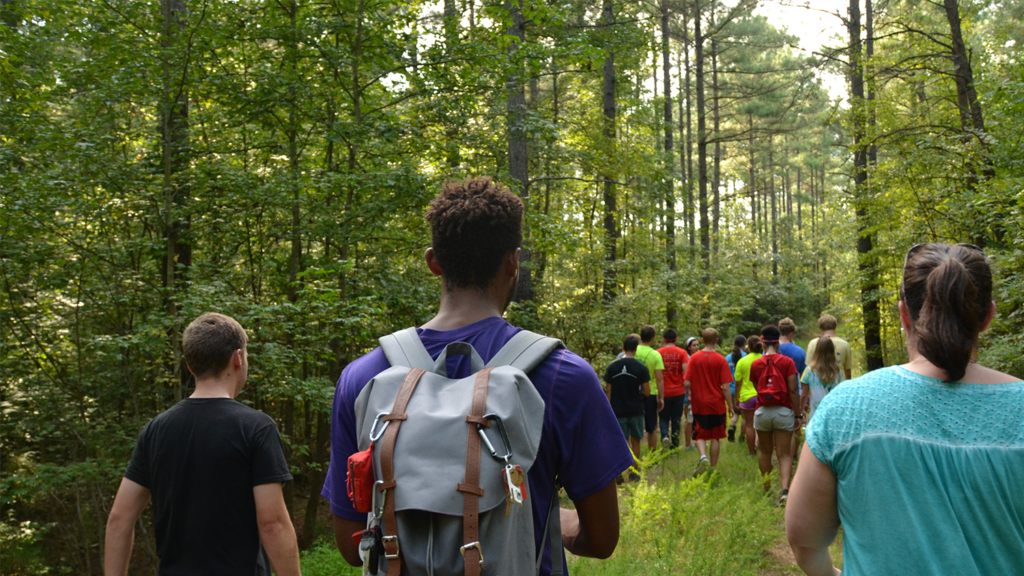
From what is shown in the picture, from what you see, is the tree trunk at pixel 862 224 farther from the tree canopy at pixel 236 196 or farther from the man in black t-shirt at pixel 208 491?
the man in black t-shirt at pixel 208 491

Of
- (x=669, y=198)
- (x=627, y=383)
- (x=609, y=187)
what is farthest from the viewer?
(x=609, y=187)

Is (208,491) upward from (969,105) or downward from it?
downward

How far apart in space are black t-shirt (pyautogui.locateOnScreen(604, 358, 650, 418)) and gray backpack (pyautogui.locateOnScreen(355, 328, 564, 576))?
7946 millimetres

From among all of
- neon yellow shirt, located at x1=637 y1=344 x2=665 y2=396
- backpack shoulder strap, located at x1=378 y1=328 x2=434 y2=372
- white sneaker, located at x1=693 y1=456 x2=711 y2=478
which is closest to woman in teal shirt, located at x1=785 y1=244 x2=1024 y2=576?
backpack shoulder strap, located at x1=378 y1=328 x2=434 y2=372

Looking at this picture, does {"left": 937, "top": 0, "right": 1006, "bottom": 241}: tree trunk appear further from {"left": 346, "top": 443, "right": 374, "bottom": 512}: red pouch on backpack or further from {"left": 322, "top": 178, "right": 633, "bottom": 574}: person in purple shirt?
{"left": 346, "top": 443, "right": 374, "bottom": 512}: red pouch on backpack

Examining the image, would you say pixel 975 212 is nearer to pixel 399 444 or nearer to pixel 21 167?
pixel 399 444

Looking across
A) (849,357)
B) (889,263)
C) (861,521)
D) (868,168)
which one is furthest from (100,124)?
(889,263)

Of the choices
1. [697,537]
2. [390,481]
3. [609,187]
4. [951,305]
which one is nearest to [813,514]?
[951,305]

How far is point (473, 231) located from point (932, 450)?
129cm

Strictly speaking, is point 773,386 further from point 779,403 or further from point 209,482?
point 209,482

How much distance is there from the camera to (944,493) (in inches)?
67.4

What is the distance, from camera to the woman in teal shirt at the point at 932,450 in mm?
1688

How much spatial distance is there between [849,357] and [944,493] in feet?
25.2

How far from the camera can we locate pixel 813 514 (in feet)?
6.28
